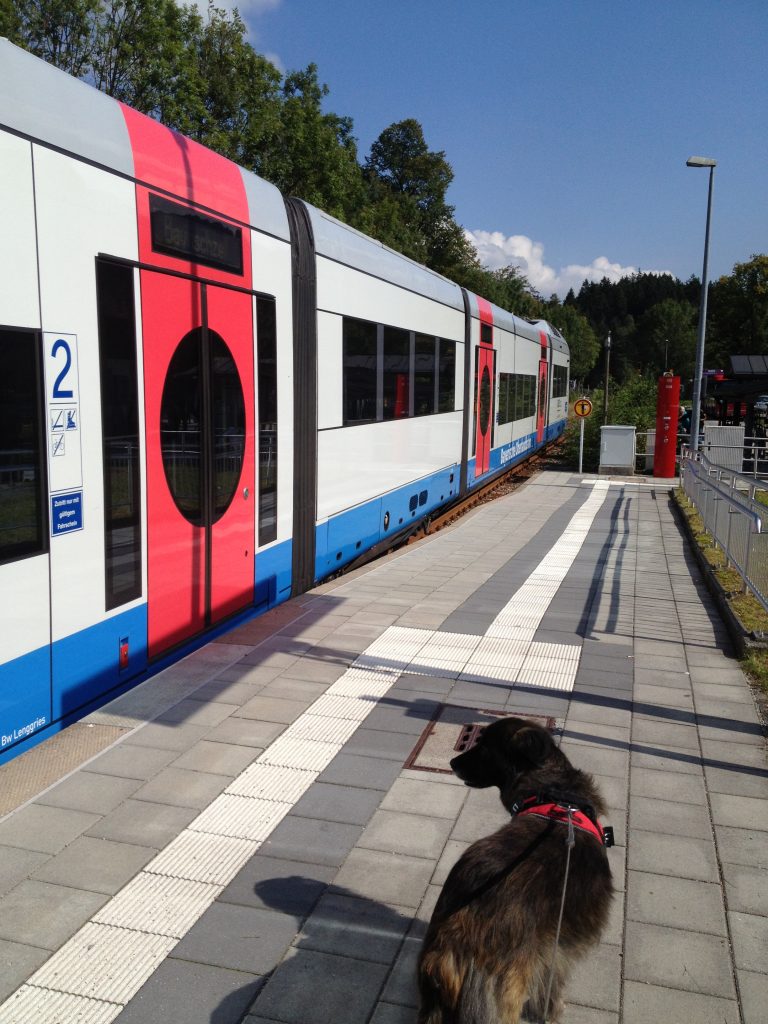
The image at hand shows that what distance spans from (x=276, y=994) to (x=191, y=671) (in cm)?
334

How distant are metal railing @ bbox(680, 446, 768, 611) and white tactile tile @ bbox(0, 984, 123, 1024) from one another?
615 cm

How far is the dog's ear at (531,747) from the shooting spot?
309cm

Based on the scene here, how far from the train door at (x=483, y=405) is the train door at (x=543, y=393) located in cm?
813

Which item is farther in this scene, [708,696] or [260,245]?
[260,245]

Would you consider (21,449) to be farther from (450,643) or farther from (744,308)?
(744,308)

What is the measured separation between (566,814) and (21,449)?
2.93 metres

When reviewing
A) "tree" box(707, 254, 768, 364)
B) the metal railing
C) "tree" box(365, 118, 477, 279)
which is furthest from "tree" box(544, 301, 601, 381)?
the metal railing

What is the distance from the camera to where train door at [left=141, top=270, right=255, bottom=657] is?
527 cm

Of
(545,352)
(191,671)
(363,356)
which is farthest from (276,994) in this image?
(545,352)

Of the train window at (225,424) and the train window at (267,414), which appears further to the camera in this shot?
the train window at (267,414)

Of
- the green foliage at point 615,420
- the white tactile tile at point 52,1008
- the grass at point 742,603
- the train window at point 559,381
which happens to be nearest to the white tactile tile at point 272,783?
the white tactile tile at point 52,1008

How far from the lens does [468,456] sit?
50.6ft

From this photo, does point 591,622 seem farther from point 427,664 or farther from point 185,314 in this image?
point 185,314

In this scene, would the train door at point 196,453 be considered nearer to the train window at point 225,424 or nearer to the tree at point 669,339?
the train window at point 225,424
